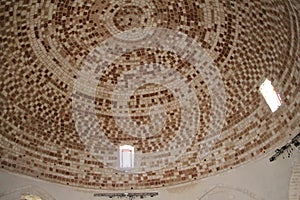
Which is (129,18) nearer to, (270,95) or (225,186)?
(270,95)

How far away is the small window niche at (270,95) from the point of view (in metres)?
10.7

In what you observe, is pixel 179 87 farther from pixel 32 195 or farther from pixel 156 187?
pixel 32 195

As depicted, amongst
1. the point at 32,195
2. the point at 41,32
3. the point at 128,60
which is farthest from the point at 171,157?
the point at 41,32

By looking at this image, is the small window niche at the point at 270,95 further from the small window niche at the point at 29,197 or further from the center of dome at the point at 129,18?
the small window niche at the point at 29,197

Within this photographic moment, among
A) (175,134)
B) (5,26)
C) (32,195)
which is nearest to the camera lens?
(5,26)

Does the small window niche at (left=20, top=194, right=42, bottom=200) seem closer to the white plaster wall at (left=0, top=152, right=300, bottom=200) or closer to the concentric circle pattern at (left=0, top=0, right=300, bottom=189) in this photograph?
the white plaster wall at (left=0, top=152, right=300, bottom=200)

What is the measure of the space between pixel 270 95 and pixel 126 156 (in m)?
3.67

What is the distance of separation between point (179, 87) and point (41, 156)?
348 cm

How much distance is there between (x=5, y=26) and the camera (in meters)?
10.4

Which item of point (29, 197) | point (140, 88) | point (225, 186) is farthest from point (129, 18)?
point (29, 197)

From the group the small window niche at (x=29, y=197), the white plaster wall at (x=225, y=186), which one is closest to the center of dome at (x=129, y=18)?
the white plaster wall at (x=225, y=186)

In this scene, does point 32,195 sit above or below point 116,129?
below

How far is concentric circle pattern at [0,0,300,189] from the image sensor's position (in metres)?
10.6

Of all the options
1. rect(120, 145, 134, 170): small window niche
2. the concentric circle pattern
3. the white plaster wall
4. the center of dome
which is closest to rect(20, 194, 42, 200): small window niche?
the white plaster wall
